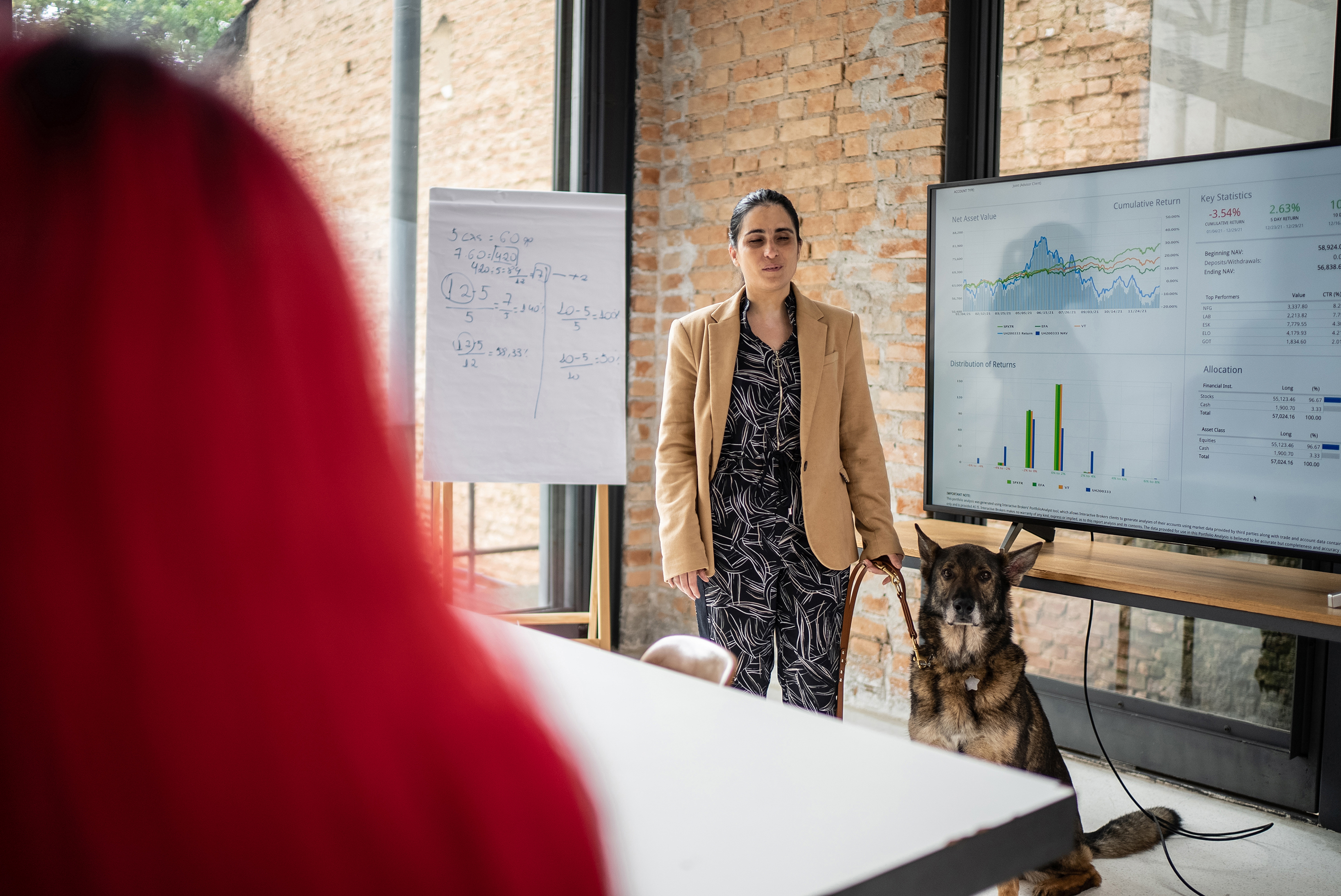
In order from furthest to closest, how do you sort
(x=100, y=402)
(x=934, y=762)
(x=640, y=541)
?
(x=640, y=541)
(x=934, y=762)
(x=100, y=402)

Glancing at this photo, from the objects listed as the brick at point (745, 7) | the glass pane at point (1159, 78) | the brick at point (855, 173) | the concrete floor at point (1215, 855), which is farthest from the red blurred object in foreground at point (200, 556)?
the brick at point (745, 7)

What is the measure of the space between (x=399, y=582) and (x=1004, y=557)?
2.03m

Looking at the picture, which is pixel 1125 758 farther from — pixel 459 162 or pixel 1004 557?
pixel 459 162

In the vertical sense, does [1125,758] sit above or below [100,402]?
below

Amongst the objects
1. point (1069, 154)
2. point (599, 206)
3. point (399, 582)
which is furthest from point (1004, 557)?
point (399, 582)

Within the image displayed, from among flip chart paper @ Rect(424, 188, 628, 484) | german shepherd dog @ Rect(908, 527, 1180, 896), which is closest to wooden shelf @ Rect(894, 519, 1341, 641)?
german shepherd dog @ Rect(908, 527, 1180, 896)

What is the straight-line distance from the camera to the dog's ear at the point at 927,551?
7.60 ft

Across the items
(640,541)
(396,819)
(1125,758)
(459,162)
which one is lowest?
(1125,758)

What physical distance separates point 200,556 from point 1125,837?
2468mm

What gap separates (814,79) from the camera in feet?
11.8

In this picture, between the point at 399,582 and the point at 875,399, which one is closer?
the point at 399,582

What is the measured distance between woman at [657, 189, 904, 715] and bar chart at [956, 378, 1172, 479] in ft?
1.00

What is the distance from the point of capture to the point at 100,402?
0.38 metres

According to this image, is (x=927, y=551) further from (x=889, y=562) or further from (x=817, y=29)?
(x=817, y=29)
